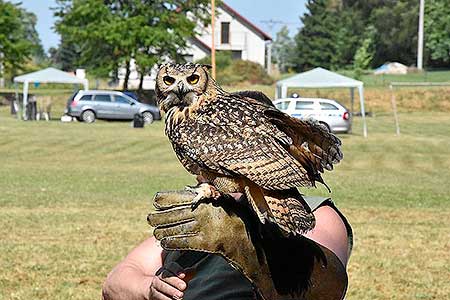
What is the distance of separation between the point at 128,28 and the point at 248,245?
4454 centimetres

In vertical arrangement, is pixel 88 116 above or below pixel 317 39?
below

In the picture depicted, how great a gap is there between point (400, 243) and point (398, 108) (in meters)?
43.0

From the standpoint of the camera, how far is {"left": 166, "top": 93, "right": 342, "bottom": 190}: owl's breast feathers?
2.42 m

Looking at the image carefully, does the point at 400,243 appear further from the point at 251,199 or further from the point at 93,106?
the point at 93,106

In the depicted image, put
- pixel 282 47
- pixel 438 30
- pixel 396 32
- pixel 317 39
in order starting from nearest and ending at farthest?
1. pixel 438 30
2. pixel 317 39
3. pixel 396 32
4. pixel 282 47

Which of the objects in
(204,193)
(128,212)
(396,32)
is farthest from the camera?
(396,32)

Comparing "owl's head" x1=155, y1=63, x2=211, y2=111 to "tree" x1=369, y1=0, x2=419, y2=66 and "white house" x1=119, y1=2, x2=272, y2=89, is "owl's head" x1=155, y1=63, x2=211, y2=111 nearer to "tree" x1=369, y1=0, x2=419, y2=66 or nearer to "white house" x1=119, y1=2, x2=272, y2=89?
"white house" x1=119, y1=2, x2=272, y2=89

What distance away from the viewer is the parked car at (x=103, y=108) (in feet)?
119

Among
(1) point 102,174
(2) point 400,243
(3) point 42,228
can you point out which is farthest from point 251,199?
(1) point 102,174

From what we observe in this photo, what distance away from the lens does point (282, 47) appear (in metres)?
112

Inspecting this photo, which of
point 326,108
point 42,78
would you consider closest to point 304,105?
point 326,108

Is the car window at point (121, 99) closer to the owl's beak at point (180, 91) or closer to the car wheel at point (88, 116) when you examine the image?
the car wheel at point (88, 116)

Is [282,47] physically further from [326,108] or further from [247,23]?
[326,108]

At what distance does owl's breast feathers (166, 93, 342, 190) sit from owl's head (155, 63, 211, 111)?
0.40ft
